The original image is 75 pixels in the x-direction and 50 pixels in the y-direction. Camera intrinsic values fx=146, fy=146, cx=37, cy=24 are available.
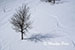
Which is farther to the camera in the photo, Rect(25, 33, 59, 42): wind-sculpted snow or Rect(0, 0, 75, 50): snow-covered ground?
Rect(25, 33, 59, 42): wind-sculpted snow

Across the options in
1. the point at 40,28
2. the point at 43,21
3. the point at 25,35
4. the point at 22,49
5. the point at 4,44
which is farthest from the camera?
the point at 43,21

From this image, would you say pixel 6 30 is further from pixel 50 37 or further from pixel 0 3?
pixel 0 3

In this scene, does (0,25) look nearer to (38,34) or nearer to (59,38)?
(38,34)

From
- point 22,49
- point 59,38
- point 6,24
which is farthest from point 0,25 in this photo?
point 59,38

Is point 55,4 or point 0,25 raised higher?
point 55,4

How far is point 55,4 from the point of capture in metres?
21.0

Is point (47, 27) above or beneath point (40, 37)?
above

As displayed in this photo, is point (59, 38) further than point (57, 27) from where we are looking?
No

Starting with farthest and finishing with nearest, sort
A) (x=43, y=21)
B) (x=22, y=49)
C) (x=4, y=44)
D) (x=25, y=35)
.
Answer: (x=43, y=21) → (x=25, y=35) → (x=4, y=44) → (x=22, y=49)

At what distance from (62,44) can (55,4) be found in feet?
33.4

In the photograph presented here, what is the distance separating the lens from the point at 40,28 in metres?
14.7

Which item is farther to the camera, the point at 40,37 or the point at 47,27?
the point at 47,27

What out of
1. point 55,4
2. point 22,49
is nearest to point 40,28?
point 22,49

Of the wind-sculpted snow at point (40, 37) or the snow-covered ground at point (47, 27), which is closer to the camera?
the snow-covered ground at point (47, 27)
